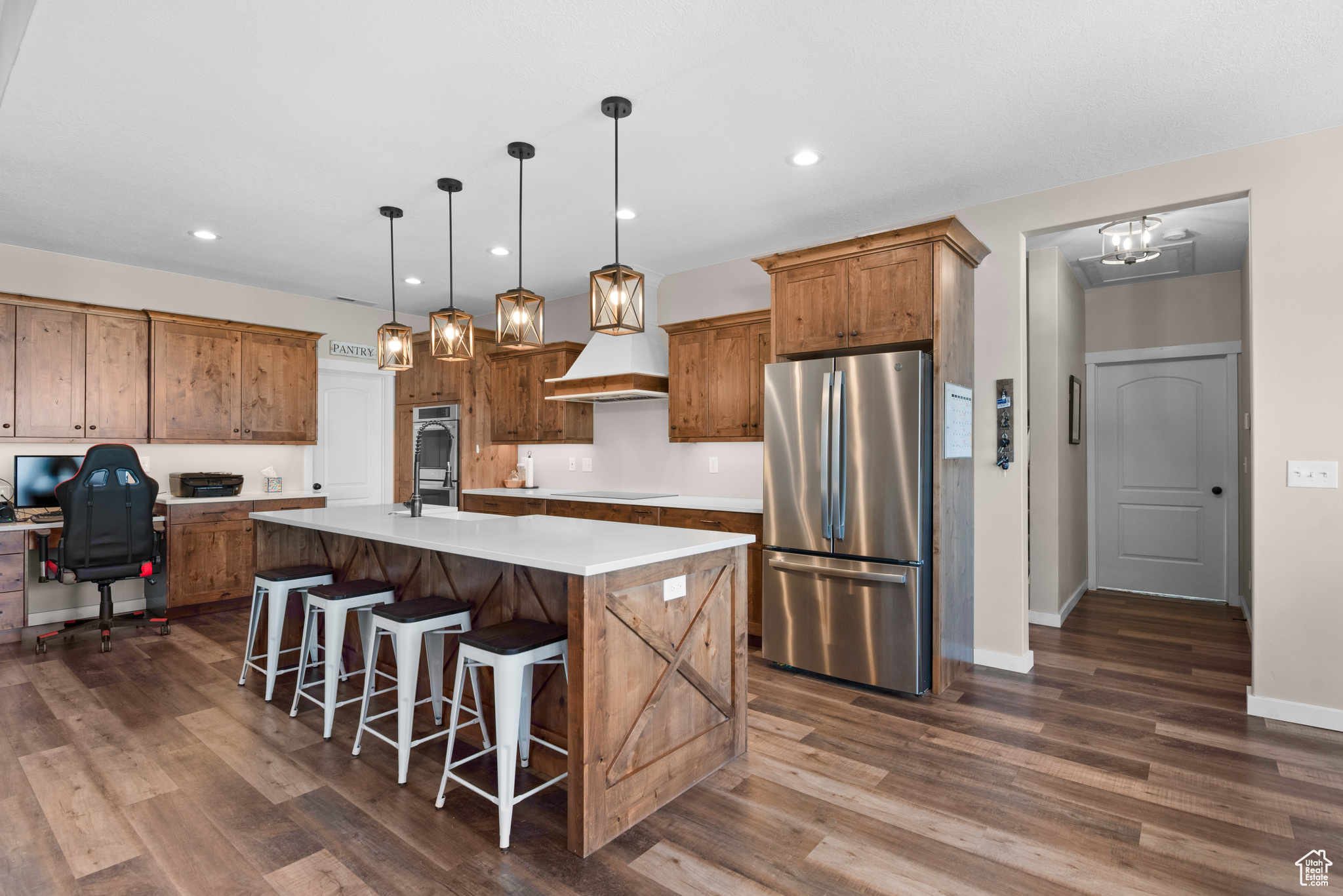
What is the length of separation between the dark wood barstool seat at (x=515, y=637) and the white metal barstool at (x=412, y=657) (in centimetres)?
19

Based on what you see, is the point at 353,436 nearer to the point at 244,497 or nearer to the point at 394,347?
the point at 244,497

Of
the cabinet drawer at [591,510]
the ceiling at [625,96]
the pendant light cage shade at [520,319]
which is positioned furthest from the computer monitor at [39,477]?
the pendant light cage shade at [520,319]

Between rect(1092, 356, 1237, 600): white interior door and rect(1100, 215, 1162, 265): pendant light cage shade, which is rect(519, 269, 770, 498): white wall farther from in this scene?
rect(1092, 356, 1237, 600): white interior door

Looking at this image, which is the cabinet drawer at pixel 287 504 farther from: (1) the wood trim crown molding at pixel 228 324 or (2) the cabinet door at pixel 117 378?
(1) the wood trim crown molding at pixel 228 324

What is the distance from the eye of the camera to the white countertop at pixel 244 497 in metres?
5.09

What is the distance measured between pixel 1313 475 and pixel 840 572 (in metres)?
2.12

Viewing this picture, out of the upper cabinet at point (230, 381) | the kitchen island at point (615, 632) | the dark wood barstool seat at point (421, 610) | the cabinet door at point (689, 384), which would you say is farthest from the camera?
the upper cabinet at point (230, 381)

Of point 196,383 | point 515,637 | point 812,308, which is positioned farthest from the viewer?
point 196,383

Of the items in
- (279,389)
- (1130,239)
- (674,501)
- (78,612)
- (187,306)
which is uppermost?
(1130,239)

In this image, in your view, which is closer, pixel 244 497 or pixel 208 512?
pixel 208 512

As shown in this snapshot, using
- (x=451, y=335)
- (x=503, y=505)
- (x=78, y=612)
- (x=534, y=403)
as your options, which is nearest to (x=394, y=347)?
(x=451, y=335)

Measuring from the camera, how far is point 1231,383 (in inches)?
215

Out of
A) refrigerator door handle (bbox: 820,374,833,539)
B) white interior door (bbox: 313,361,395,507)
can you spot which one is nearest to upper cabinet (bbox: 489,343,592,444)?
white interior door (bbox: 313,361,395,507)

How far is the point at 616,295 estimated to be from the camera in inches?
106
